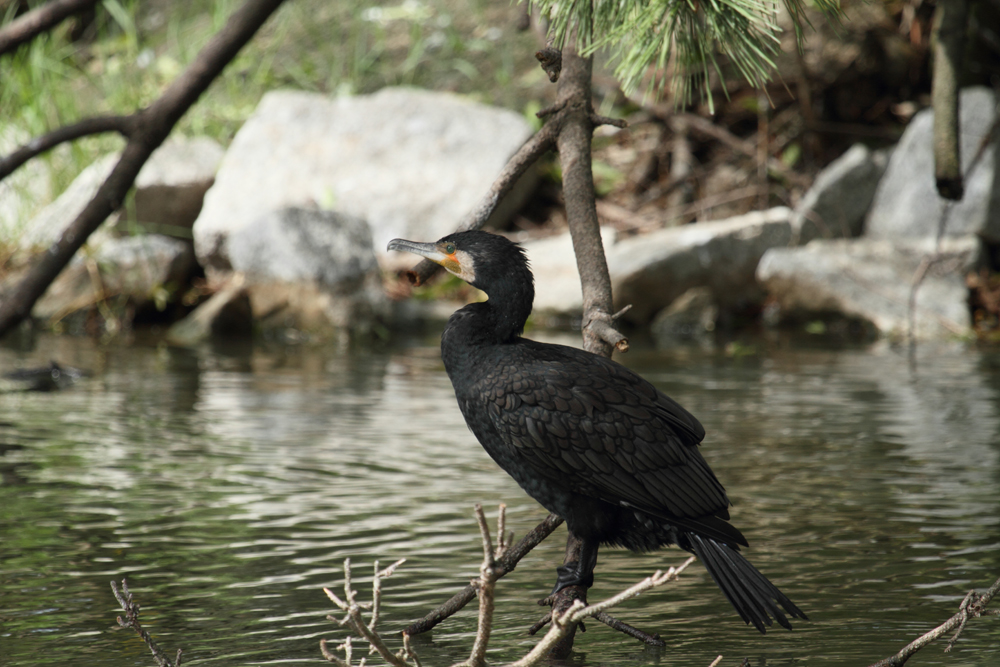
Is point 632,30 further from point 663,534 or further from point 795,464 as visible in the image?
point 795,464

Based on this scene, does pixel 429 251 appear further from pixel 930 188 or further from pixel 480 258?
pixel 930 188

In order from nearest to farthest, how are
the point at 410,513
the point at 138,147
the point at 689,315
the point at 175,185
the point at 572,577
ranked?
the point at 572,577, the point at 138,147, the point at 410,513, the point at 689,315, the point at 175,185

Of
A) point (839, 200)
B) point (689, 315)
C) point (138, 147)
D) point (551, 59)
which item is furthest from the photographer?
point (839, 200)

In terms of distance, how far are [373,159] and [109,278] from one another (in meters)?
3.06

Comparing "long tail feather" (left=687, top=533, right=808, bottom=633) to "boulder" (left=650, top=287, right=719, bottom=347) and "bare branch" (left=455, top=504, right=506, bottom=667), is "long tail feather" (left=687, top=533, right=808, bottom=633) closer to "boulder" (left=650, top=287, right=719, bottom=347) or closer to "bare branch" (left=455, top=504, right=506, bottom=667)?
"bare branch" (left=455, top=504, right=506, bottom=667)

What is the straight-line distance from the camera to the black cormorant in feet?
8.36

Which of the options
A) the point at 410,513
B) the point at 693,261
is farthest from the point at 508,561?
the point at 693,261

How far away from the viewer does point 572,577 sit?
8.52ft

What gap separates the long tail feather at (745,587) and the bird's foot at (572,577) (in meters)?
0.26

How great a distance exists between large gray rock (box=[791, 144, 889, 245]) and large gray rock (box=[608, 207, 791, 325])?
0.65 ft

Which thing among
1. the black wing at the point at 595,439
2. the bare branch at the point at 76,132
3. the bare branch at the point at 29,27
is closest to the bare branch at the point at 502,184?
the black wing at the point at 595,439

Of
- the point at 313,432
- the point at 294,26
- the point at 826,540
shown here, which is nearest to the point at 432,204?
the point at 294,26

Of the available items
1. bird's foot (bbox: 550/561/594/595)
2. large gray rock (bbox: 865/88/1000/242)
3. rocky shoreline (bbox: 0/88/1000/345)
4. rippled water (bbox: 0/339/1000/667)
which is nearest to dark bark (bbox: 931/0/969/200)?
rippled water (bbox: 0/339/1000/667)

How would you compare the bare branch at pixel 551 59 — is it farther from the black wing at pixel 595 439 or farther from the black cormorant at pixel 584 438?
Answer: the black wing at pixel 595 439
